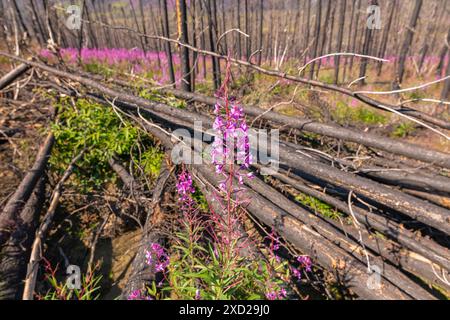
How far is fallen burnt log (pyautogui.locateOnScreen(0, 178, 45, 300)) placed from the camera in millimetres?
1962

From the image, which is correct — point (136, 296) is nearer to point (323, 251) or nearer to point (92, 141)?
point (323, 251)

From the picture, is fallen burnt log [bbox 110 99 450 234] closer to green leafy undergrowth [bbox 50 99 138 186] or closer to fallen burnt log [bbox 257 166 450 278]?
fallen burnt log [bbox 257 166 450 278]

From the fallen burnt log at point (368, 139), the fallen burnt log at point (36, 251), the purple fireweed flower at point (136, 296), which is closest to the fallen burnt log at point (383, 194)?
the fallen burnt log at point (368, 139)

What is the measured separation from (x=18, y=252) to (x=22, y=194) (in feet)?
2.18

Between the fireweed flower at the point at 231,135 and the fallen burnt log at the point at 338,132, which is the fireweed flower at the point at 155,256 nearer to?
the fireweed flower at the point at 231,135

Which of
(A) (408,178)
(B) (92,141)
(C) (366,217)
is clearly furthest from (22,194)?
(A) (408,178)

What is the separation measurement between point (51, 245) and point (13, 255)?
37.2 inches

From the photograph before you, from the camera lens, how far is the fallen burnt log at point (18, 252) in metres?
1.96

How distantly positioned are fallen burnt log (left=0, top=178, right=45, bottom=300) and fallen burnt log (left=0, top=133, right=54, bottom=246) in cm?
6

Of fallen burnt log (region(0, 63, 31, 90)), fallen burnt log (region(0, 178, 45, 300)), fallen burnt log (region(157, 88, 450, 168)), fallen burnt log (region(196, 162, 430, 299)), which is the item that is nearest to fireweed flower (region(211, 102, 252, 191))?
fallen burnt log (region(196, 162, 430, 299))

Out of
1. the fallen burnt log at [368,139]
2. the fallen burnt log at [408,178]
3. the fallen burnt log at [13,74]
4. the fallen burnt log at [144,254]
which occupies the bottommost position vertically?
the fallen burnt log at [144,254]

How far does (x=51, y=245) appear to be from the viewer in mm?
3096

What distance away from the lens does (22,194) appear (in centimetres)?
266

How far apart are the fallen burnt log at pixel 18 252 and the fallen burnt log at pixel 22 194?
0.06 meters
